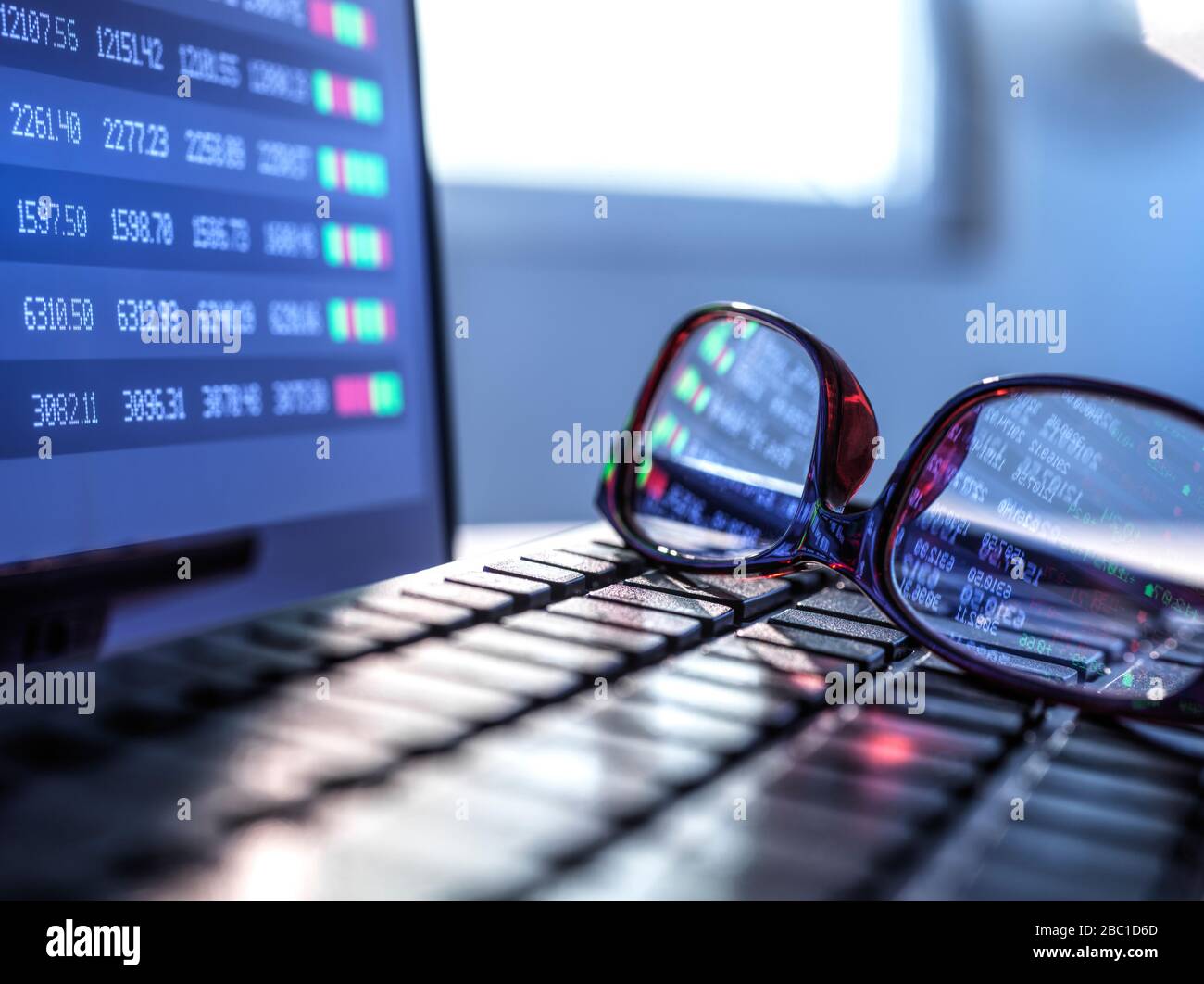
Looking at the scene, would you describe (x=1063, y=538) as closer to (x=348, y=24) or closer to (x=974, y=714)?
(x=974, y=714)

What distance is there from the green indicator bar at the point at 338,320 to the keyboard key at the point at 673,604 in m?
0.23

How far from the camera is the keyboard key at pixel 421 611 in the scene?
1.02ft

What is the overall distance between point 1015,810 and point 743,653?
0.10 m

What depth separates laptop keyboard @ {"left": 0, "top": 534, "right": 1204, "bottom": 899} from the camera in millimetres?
180

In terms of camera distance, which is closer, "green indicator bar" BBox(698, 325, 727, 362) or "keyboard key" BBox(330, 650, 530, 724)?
"keyboard key" BBox(330, 650, 530, 724)

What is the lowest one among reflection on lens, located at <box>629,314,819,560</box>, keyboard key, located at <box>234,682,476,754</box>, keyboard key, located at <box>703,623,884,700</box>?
keyboard key, located at <box>703,623,884,700</box>

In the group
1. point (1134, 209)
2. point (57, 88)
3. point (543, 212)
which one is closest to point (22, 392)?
point (57, 88)

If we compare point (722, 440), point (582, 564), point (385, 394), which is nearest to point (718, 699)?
point (582, 564)

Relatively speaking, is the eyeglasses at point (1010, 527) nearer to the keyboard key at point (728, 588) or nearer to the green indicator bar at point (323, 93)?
the keyboard key at point (728, 588)

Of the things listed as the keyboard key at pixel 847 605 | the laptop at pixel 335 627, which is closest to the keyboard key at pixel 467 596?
the laptop at pixel 335 627

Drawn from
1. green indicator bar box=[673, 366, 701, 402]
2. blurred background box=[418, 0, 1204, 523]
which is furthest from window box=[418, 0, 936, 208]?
green indicator bar box=[673, 366, 701, 402]

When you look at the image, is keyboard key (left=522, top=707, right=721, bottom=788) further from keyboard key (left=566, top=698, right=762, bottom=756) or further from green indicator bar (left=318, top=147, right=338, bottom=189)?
green indicator bar (left=318, top=147, right=338, bottom=189)
